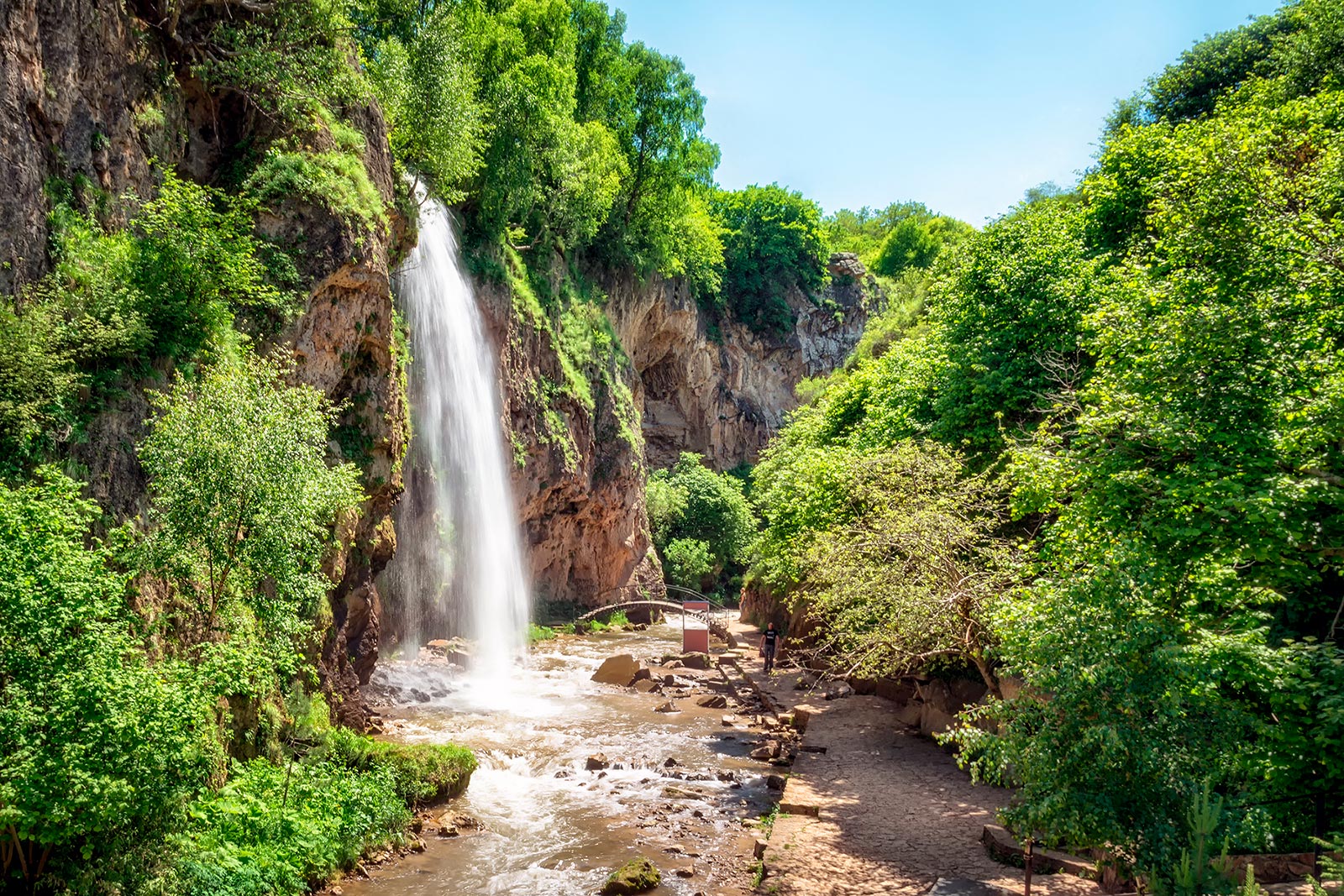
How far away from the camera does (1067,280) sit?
17234mm

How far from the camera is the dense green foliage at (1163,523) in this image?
7223 mm

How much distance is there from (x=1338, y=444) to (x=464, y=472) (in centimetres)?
2246

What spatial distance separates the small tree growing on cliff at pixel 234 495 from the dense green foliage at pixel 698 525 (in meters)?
35.3

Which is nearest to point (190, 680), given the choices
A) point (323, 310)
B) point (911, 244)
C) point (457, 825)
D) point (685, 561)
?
point (457, 825)

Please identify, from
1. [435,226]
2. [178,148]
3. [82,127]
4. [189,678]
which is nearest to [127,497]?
[189,678]

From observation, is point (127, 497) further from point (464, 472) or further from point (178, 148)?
point (464, 472)

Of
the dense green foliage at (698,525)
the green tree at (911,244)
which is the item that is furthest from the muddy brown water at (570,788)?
the green tree at (911,244)

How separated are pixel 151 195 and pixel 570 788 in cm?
1277

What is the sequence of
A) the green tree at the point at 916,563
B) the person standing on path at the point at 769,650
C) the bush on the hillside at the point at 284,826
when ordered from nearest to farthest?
1. the bush on the hillside at the point at 284,826
2. the green tree at the point at 916,563
3. the person standing on path at the point at 769,650

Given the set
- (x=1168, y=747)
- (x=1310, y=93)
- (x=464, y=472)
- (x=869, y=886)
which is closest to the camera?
(x=1168, y=747)

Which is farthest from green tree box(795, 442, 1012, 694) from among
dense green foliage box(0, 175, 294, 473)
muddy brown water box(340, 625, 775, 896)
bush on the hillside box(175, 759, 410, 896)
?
dense green foliage box(0, 175, 294, 473)

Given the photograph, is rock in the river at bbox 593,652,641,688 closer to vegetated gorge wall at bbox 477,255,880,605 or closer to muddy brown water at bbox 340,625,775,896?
muddy brown water at bbox 340,625,775,896

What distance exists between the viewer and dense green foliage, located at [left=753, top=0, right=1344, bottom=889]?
7.22 meters

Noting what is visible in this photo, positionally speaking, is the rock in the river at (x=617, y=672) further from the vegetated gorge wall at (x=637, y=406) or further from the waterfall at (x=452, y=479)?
the vegetated gorge wall at (x=637, y=406)
